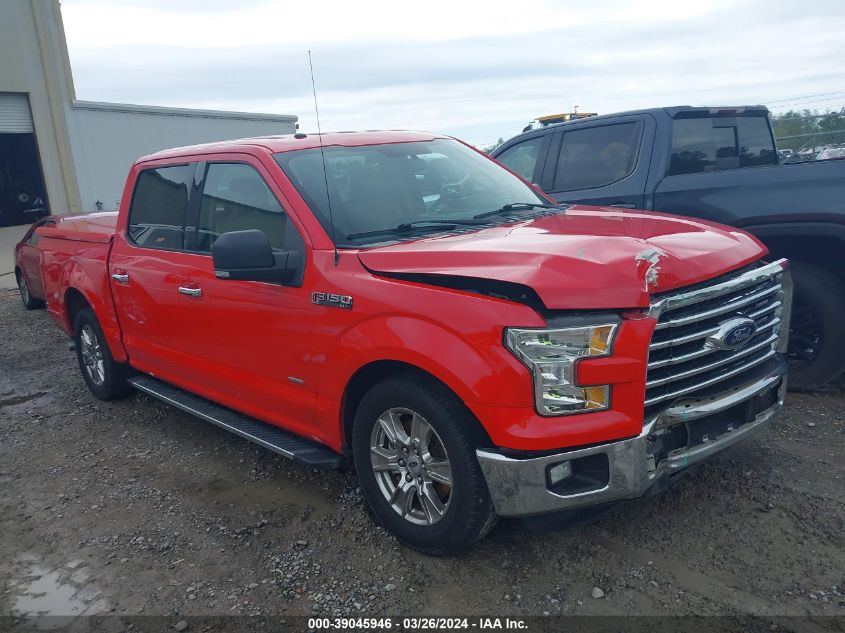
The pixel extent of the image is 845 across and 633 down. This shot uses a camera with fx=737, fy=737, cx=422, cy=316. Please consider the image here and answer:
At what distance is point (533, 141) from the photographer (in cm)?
666

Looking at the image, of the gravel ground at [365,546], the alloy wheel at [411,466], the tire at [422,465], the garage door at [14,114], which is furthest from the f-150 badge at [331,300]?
the garage door at [14,114]

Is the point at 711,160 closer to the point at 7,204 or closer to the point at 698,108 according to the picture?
the point at 698,108

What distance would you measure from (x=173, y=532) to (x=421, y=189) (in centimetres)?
227

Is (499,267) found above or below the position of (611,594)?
above

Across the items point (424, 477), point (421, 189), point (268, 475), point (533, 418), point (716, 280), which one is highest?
point (421, 189)

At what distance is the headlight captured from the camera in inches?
111

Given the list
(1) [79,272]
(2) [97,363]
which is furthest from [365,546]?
(1) [79,272]

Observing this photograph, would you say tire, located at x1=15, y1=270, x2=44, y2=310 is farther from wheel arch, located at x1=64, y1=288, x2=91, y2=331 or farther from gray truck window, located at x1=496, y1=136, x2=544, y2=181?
gray truck window, located at x1=496, y1=136, x2=544, y2=181

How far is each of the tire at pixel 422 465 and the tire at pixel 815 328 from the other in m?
3.02

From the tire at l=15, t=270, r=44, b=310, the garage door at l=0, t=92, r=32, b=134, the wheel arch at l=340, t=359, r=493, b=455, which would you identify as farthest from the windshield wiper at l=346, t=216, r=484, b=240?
the garage door at l=0, t=92, r=32, b=134

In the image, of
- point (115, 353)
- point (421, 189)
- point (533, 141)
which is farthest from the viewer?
point (533, 141)

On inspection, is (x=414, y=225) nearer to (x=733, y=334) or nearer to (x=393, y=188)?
(x=393, y=188)

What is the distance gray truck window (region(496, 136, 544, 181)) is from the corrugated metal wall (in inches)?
556

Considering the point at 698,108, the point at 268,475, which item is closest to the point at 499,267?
the point at 268,475
